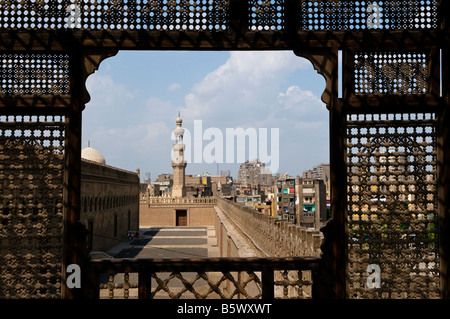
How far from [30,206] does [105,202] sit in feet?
80.7

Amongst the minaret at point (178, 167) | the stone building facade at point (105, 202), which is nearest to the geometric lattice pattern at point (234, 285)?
the stone building facade at point (105, 202)

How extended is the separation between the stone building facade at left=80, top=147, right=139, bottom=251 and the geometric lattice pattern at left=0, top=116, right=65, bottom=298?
45.4 feet

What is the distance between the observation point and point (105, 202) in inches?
1095

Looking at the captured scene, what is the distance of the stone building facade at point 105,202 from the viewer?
23016 mm

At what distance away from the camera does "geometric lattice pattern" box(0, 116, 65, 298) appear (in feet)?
13.2

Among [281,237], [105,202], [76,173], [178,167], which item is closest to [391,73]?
[76,173]

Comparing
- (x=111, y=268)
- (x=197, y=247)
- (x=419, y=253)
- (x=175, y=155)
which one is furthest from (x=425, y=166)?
(x=175, y=155)

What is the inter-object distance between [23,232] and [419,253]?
12.1 feet

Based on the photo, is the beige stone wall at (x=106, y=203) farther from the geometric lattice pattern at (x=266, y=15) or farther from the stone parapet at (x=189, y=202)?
the geometric lattice pattern at (x=266, y=15)

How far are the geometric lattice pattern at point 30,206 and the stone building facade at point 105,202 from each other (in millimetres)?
13844

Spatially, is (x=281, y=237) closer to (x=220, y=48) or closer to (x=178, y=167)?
(x=220, y=48)

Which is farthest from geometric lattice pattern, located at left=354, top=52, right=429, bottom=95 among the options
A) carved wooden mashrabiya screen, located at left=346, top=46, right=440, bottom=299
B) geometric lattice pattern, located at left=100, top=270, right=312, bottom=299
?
geometric lattice pattern, located at left=100, top=270, right=312, bottom=299
